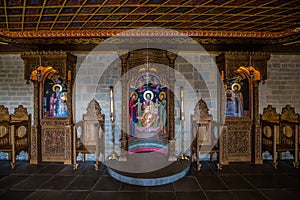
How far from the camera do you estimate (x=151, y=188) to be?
3406 mm

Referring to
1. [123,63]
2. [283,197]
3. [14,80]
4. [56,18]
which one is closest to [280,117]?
[283,197]

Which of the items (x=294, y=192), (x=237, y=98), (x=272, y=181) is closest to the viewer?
(x=294, y=192)

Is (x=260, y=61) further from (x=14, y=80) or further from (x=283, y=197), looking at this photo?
(x=14, y=80)

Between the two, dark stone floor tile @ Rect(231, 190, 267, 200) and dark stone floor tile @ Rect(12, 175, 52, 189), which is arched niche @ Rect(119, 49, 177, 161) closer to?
dark stone floor tile @ Rect(12, 175, 52, 189)

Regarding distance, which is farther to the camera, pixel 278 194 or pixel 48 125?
pixel 48 125

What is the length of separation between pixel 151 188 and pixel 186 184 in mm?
584

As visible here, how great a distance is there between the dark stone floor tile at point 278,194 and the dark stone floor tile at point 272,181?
0.15 meters

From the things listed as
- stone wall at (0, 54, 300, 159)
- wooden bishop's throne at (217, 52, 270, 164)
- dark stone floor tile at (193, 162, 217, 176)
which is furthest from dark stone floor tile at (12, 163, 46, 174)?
wooden bishop's throne at (217, 52, 270, 164)

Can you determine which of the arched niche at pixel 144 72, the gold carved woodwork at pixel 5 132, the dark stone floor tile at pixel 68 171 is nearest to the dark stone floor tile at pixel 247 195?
the arched niche at pixel 144 72

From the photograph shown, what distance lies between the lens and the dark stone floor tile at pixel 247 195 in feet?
10.1

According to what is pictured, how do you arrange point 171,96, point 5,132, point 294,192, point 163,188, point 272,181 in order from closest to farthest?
point 294,192
point 163,188
point 272,181
point 171,96
point 5,132

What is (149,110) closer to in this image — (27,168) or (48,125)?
(48,125)

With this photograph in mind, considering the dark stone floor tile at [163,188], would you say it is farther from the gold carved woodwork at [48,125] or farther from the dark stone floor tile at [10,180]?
the dark stone floor tile at [10,180]

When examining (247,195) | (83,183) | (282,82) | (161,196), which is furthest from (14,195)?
(282,82)
